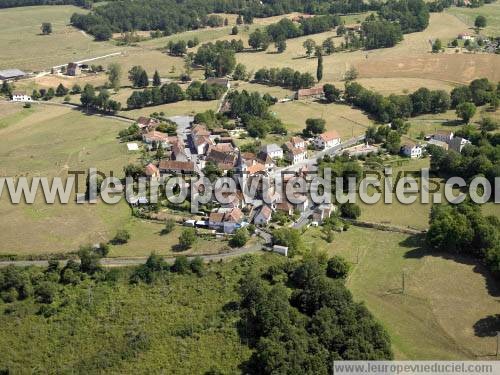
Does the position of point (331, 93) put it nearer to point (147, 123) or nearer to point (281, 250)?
point (147, 123)

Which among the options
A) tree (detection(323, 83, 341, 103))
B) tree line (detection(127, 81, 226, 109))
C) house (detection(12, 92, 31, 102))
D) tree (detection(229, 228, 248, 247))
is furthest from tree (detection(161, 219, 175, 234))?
house (detection(12, 92, 31, 102))

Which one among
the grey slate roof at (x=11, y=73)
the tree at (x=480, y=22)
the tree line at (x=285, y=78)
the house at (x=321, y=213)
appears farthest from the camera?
the tree at (x=480, y=22)

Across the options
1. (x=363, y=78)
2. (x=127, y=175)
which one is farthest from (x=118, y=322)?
(x=363, y=78)

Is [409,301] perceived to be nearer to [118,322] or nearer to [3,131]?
[118,322]

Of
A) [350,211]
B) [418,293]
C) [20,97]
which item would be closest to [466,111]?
[350,211]

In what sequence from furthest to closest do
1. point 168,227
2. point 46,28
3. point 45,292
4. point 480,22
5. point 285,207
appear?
point 46,28
point 480,22
point 285,207
point 168,227
point 45,292

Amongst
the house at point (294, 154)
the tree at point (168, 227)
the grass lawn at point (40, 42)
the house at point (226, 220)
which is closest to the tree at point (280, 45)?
the grass lawn at point (40, 42)

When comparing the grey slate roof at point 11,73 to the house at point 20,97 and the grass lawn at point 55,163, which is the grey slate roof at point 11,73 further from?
the grass lawn at point 55,163
